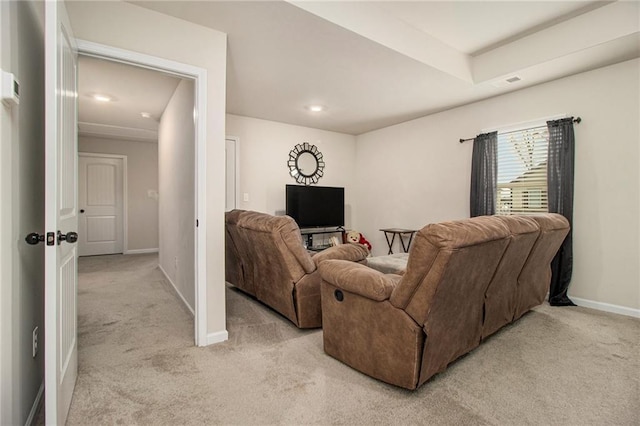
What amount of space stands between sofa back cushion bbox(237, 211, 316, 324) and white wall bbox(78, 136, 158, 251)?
189 inches

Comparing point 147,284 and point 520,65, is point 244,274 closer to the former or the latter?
point 147,284

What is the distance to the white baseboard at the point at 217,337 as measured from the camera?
2.39 meters

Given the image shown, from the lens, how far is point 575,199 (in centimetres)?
333

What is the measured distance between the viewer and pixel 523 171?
3.74m

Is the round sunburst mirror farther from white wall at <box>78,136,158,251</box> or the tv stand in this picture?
white wall at <box>78,136,158,251</box>

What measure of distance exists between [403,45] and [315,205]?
288cm

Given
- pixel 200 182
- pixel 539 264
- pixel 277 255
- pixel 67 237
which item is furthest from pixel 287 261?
pixel 539 264

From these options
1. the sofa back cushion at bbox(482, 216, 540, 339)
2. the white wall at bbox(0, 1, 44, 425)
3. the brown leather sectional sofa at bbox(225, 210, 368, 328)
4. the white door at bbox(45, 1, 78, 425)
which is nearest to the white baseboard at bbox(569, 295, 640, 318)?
the sofa back cushion at bbox(482, 216, 540, 339)

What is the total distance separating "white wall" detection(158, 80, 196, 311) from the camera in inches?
119

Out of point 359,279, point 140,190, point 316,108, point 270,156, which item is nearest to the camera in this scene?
point 359,279

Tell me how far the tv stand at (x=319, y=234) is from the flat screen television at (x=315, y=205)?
14cm

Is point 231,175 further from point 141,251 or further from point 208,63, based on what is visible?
point 141,251

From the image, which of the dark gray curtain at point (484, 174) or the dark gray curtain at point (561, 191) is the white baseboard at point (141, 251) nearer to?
the dark gray curtain at point (484, 174)

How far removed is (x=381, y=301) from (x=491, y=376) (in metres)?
0.90
